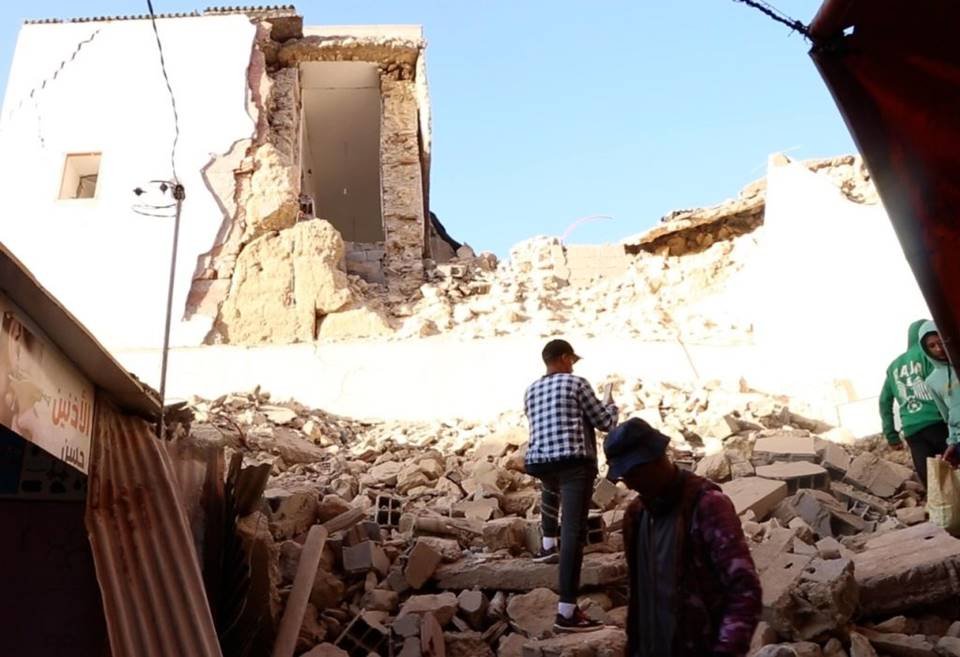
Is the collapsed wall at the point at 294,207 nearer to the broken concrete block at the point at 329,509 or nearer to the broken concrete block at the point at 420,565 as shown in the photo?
the broken concrete block at the point at 329,509

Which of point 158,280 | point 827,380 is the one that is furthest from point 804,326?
point 158,280

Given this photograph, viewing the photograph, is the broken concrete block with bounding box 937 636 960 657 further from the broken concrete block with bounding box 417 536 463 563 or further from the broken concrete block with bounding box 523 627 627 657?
the broken concrete block with bounding box 417 536 463 563

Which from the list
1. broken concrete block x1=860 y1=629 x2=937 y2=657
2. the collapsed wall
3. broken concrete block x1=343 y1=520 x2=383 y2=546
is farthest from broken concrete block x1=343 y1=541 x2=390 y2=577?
the collapsed wall

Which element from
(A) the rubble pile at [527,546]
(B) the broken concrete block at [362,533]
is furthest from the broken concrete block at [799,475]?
(B) the broken concrete block at [362,533]

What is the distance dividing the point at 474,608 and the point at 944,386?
282 cm

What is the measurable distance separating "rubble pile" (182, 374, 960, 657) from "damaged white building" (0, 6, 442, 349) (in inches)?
171

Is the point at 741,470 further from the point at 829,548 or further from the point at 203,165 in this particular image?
the point at 203,165

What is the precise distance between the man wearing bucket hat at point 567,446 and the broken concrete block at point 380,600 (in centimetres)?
105

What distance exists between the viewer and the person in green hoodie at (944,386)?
4066 millimetres

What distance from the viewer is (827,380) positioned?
8438mm

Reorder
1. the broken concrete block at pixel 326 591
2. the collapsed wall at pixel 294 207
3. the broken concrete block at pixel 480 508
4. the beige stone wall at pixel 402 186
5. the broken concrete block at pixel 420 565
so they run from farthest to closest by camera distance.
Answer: the beige stone wall at pixel 402 186
the collapsed wall at pixel 294 207
the broken concrete block at pixel 480 508
the broken concrete block at pixel 420 565
the broken concrete block at pixel 326 591

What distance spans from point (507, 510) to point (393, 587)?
1.57 meters

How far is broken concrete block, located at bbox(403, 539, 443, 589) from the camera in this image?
4.43m

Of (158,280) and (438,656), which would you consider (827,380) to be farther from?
(158,280)
